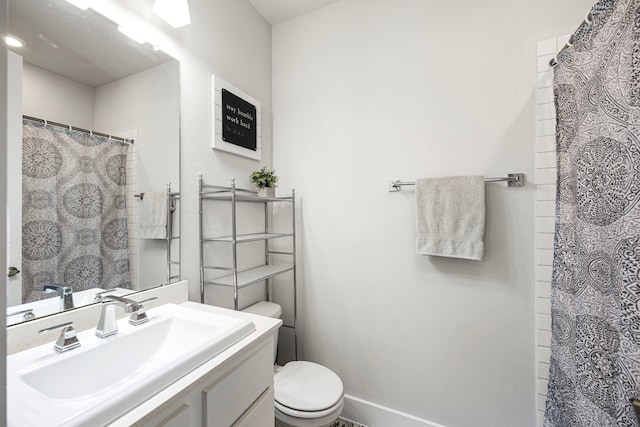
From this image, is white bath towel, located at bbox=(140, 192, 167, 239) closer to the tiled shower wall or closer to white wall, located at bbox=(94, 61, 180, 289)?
white wall, located at bbox=(94, 61, 180, 289)

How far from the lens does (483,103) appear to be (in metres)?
1.38

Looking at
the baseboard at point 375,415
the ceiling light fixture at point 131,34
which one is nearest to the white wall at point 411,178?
the baseboard at point 375,415

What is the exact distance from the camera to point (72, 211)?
0.91 meters

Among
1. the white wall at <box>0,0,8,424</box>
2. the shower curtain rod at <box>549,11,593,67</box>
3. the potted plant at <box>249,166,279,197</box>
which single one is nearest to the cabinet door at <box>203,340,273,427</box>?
the white wall at <box>0,0,8,424</box>

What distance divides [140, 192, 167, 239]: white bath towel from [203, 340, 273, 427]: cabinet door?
0.70 m

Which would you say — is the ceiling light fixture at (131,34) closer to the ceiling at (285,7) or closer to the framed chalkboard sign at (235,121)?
the framed chalkboard sign at (235,121)

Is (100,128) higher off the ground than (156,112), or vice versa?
(156,112)

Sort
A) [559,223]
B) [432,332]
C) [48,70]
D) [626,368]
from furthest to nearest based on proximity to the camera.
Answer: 1. [432,332]
2. [559,223]
3. [48,70]
4. [626,368]

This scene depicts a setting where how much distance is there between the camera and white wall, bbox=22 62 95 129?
0.81 meters

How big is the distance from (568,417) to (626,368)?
0.51m

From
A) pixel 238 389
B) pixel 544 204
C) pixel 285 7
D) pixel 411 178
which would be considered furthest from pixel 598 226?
pixel 285 7

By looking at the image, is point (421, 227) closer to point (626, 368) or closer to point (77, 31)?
point (626, 368)

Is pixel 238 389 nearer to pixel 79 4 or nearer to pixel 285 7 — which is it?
A: pixel 79 4

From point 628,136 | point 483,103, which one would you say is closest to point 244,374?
point 628,136
